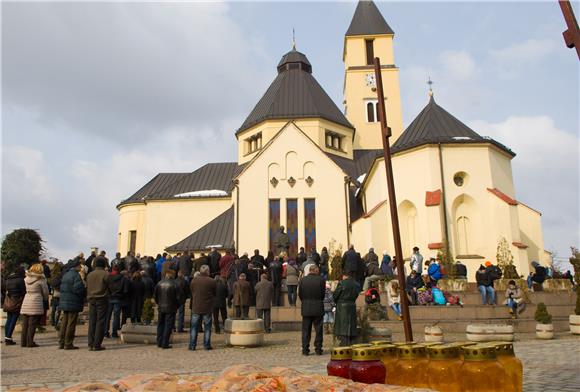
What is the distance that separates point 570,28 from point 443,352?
3866 mm

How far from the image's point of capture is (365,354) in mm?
3994

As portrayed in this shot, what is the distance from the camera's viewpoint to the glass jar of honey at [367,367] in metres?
3.88

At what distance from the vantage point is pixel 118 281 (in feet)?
42.9

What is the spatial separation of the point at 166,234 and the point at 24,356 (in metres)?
30.9

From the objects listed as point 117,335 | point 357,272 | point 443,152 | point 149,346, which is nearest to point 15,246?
point 117,335

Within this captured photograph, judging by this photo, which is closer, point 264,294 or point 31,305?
point 31,305

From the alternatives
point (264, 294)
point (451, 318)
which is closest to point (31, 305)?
point (264, 294)

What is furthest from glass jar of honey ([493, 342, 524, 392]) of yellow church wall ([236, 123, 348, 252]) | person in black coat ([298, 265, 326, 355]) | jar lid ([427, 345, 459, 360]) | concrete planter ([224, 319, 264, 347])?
yellow church wall ([236, 123, 348, 252])

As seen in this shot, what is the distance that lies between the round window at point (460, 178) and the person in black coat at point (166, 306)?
19767mm

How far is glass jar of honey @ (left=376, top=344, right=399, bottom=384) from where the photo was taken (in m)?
4.27

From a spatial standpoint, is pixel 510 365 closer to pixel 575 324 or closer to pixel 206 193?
pixel 575 324

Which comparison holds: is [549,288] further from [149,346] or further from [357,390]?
[357,390]

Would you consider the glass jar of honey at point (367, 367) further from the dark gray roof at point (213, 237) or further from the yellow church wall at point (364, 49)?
the yellow church wall at point (364, 49)

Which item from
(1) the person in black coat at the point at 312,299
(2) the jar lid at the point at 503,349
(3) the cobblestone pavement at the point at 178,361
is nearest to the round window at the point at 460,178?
(3) the cobblestone pavement at the point at 178,361
